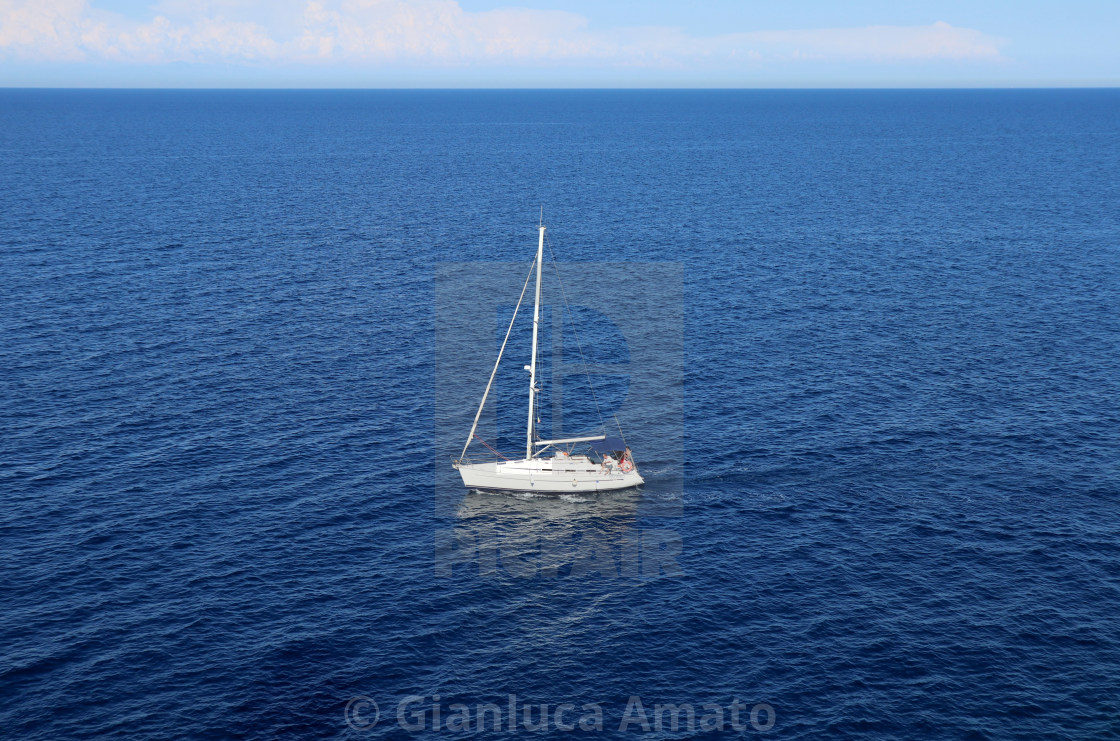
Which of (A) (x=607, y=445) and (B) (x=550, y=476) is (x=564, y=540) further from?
(A) (x=607, y=445)

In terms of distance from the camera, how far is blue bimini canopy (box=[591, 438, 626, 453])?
100125 mm

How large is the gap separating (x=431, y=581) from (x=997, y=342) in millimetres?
97802

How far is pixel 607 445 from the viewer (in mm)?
101062

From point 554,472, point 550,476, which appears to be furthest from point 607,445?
point 550,476

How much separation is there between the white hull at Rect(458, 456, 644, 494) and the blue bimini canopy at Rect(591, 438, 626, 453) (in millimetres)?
1728

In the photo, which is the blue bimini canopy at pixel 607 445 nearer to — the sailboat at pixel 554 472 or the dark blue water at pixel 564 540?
the sailboat at pixel 554 472

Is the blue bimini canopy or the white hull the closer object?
the white hull

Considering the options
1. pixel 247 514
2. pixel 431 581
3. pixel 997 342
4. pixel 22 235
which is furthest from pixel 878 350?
pixel 22 235

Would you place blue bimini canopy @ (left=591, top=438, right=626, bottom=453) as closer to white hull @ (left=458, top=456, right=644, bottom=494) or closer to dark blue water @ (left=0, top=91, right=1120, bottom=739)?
white hull @ (left=458, top=456, right=644, bottom=494)

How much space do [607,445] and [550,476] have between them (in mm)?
7247

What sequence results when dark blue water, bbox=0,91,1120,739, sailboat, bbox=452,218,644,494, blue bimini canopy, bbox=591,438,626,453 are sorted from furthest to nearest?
blue bimini canopy, bbox=591,438,626,453 → sailboat, bbox=452,218,644,494 → dark blue water, bbox=0,91,1120,739

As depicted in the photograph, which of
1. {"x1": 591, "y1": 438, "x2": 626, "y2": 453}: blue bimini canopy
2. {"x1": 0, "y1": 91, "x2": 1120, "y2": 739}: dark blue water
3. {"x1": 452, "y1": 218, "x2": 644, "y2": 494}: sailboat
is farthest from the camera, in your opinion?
{"x1": 591, "y1": 438, "x2": 626, "y2": 453}: blue bimini canopy

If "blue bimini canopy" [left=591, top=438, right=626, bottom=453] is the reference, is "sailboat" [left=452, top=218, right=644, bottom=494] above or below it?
below

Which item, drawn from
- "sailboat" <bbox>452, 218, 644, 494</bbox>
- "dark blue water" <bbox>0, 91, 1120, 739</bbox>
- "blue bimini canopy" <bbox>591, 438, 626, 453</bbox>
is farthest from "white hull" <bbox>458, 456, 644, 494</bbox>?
"dark blue water" <bbox>0, 91, 1120, 739</bbox>
